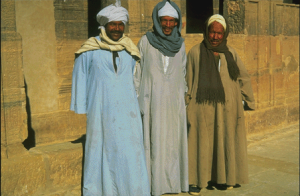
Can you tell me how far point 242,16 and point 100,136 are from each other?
415 cm

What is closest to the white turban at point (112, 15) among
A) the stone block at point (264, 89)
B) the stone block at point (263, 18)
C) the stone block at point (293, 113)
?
the stone block at point (263, 18)

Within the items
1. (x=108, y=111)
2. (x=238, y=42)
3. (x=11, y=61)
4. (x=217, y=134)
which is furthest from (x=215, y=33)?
(x=238, y=42)

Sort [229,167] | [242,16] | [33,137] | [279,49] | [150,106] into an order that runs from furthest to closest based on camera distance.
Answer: [279,49], [242,16], [33,137], [229,167], [150,106]

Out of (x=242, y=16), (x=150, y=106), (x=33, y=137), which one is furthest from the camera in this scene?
(x=242, y=16)

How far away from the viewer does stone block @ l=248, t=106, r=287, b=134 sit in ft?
23.7

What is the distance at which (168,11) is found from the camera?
4.10m

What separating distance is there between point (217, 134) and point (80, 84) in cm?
159

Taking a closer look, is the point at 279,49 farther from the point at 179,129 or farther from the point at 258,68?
the point at 179,129

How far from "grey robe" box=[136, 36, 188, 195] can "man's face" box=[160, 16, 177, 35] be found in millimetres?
216

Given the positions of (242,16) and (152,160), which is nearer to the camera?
(152,160)

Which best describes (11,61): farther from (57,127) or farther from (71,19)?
(71,19)

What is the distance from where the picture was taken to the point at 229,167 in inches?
179

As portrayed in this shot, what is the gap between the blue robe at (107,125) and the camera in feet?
12.5

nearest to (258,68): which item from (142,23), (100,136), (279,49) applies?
(279,49)
